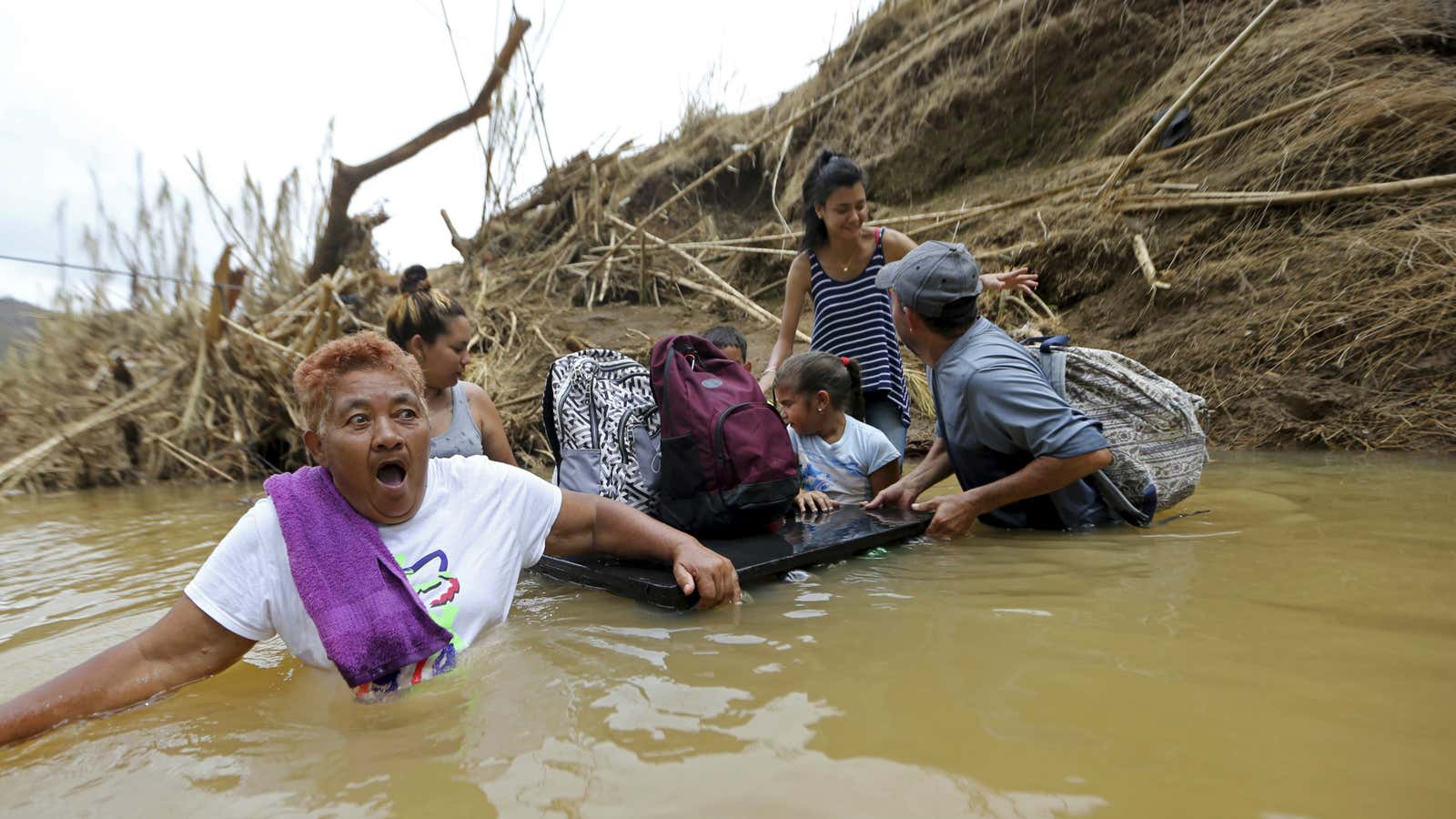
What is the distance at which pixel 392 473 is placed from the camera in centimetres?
202

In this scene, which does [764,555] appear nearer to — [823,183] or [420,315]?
[420,315]

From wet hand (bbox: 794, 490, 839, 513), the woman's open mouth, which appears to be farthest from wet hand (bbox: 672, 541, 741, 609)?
wet hand (bbox: 794, 490, 839, 513)

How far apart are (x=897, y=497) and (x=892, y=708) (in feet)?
6.29

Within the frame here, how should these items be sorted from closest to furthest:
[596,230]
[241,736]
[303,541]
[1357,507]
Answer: [241,736] → [303,541] → [1357,507] → [596,230]

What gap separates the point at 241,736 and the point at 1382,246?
22.0 feet

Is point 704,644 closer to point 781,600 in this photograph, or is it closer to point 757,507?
point 781,600

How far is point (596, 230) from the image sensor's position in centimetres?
1038

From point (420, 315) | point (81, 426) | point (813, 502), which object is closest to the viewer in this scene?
point (420, 315)

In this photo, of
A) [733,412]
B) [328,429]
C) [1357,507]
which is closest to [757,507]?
[733,412]

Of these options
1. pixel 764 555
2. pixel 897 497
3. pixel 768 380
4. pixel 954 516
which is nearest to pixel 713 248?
pixel 768 380

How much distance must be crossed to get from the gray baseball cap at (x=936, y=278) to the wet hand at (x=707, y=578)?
134 cm

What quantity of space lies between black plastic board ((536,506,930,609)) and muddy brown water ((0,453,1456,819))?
82 mm

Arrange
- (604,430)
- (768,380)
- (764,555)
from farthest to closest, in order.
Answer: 1. (768,380)
2. (604,430)
3. (764,555)


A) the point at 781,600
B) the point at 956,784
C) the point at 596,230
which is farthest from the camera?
the point at 596,230
